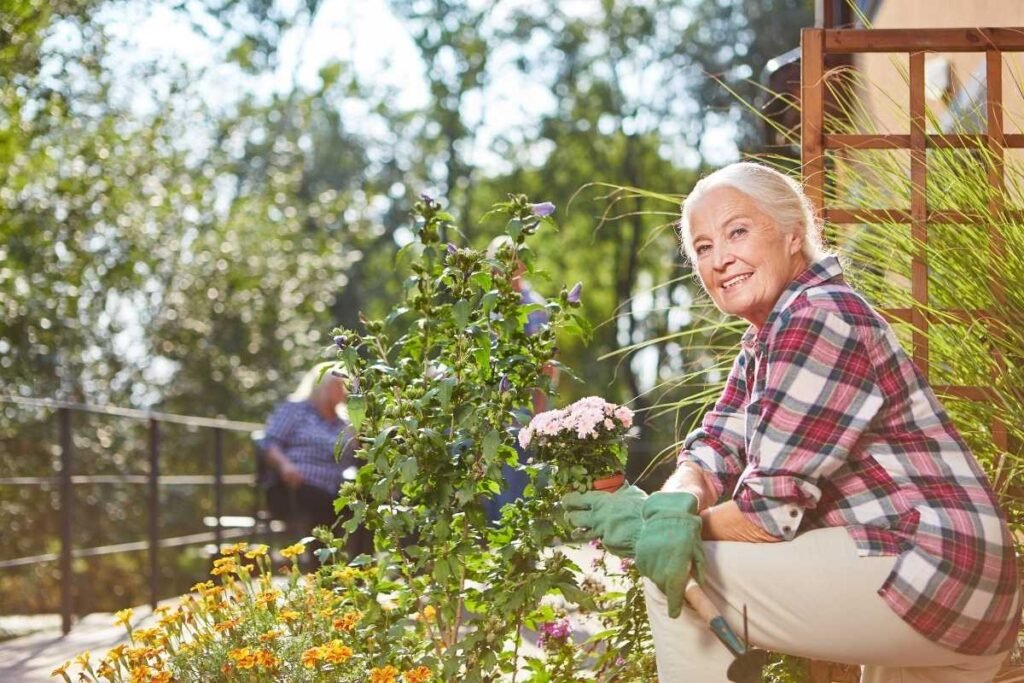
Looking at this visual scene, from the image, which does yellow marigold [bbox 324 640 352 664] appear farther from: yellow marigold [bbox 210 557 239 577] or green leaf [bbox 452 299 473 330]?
yellow marigold [bbox 210 557 239 577]

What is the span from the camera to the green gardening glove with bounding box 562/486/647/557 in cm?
221

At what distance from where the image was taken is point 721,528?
2133 mm

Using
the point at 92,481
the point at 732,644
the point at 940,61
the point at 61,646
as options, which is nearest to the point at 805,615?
the point at 732,644

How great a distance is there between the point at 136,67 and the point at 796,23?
39.0 feet

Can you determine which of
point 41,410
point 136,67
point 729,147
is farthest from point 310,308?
point 729,147

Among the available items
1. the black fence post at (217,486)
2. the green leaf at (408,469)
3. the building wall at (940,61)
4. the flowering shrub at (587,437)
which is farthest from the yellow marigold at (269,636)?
the black fence post at (217,486)

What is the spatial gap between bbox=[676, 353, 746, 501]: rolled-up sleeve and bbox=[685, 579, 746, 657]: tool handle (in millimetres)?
368

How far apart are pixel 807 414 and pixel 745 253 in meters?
0.38

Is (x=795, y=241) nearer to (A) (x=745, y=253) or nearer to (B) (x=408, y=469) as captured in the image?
(A) (x=745, y=253)

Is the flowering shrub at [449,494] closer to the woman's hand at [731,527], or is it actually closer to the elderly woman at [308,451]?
the woman's hand at [731,527]

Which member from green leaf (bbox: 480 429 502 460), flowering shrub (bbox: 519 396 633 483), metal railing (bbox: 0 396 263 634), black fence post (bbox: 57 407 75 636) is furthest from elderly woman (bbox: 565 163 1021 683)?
black fence post (bbox: 57 407 75 636)

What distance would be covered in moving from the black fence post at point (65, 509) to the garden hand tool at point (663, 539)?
4318 mm

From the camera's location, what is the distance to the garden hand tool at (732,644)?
2072 mm

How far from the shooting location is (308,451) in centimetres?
674
